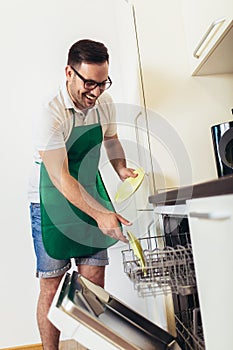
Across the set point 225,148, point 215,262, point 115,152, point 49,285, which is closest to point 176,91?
point 225,148

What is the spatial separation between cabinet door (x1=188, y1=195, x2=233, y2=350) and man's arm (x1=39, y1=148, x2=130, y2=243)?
→ 1.57ft

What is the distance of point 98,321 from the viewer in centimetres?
78

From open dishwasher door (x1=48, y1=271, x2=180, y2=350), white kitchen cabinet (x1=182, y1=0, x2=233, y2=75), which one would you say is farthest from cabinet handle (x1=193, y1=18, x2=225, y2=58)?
open dishwasher door (x1=48, y1=271, x2=180, y2=350)

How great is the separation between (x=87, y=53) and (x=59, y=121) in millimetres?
288

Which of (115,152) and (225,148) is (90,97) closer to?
(115,152)

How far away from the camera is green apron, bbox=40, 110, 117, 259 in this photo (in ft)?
5.27

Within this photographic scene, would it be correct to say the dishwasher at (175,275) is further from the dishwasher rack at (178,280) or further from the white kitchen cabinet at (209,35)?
the white kitchen cabinet at (209,35)

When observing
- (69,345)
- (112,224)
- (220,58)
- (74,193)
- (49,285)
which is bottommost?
(69,345)

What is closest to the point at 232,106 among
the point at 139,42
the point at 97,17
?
the point at 139,42

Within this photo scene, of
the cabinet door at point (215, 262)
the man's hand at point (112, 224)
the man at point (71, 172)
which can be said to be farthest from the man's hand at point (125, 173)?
the cabinet door at point (215, 262)

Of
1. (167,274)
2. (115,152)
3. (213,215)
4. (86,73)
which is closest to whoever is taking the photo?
(213,215)

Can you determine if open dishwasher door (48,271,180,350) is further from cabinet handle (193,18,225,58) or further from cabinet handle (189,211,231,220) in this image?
cabinet handle (193,18,225,58)

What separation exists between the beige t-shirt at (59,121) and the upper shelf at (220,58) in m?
0.43

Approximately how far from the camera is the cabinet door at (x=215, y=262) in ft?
1.98
